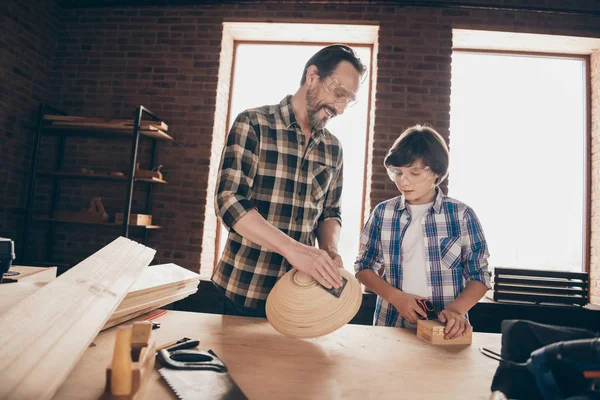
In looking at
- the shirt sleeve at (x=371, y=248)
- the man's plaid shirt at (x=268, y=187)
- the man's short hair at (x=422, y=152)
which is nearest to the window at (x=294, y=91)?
the shirt sleeve at (x=371, y=248)

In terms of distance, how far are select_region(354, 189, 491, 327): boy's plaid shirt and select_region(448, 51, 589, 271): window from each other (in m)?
2.17

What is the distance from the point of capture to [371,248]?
175 centimetres

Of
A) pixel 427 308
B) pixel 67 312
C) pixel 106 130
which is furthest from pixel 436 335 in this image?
pixel 106 130

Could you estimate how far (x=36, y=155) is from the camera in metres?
3.36

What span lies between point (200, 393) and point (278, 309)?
388 millimetres

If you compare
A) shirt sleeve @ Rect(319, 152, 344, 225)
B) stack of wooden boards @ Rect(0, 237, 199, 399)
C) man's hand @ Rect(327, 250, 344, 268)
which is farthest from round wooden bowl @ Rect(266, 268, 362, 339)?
shirt sleeve @ Rect(319, 152, 344, 225)

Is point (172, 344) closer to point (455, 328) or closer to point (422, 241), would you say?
point (455, 328)

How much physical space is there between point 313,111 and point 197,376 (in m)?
1.17

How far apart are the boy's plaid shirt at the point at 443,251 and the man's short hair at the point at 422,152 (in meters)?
0.16

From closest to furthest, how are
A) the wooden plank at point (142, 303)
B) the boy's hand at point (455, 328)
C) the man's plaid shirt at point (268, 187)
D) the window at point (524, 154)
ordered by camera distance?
the wooden plank at point (142, 303)
the boy's hand at point (455, 328)
the man's plaid shirt at point (268, 187)
the window at point (524, 154)

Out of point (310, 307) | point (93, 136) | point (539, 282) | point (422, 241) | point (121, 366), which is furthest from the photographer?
point (93, 136)

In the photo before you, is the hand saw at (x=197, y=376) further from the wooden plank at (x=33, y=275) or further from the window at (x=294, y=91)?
the window at (x=294, y=91)

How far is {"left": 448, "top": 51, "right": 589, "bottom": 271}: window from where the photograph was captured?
3.65 m

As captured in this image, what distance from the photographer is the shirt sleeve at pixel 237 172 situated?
4.07 feet
